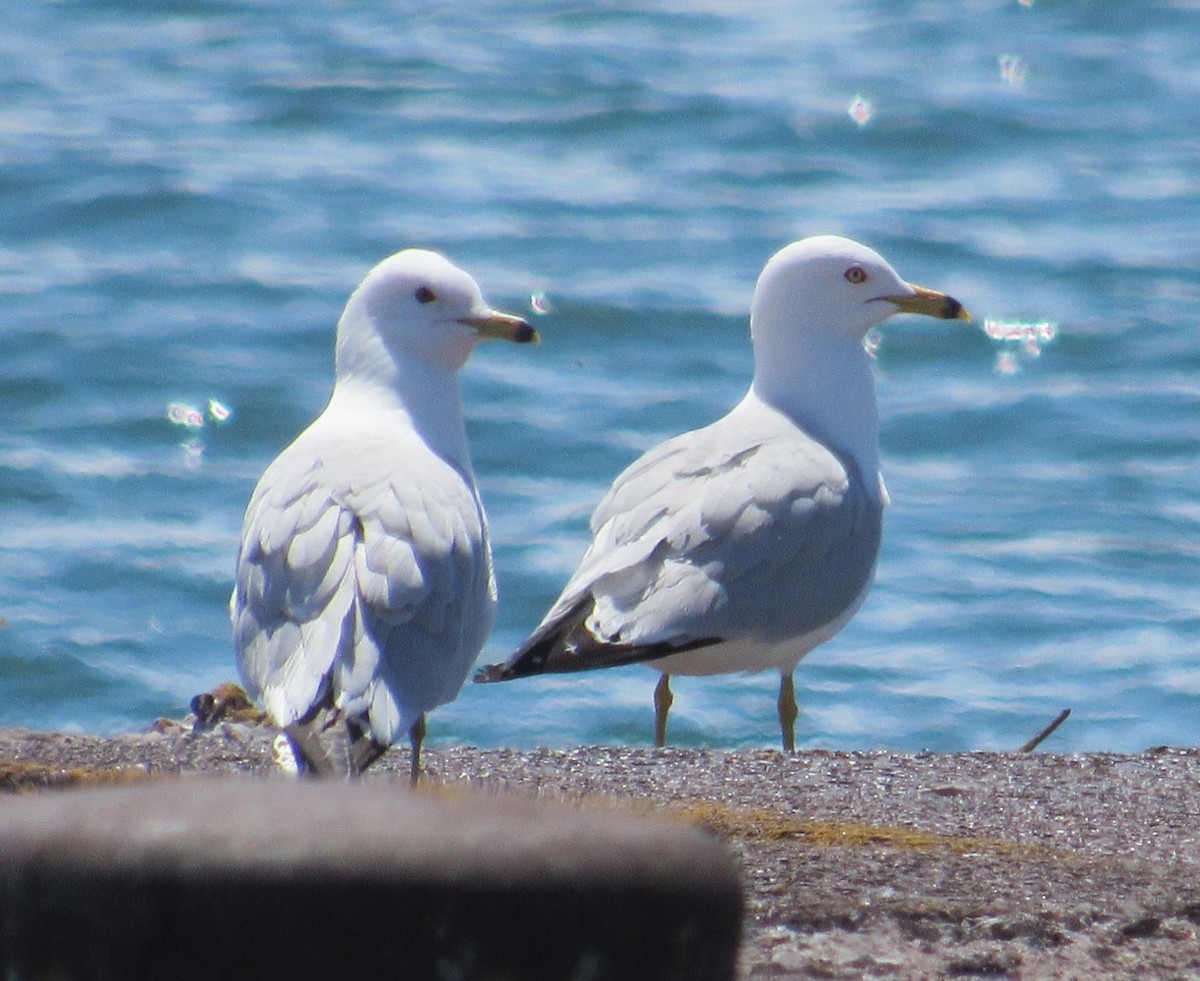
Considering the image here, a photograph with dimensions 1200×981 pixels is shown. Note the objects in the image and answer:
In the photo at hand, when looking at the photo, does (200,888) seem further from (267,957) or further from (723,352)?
(723,352)

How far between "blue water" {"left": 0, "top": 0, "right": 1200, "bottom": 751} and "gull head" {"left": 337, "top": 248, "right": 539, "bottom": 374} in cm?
267

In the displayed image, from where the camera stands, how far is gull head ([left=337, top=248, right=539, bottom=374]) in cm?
598

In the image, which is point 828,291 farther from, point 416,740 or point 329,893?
point 329,893

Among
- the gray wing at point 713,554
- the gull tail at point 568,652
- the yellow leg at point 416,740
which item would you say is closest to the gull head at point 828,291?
the gray wing at point 713,554

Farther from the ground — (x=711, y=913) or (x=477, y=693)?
(x=711, y=913)

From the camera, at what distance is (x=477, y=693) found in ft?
29.2

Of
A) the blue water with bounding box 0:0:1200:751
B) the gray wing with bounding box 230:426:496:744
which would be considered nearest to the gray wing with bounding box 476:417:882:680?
the gray wing with bounding box 230:426:496:744

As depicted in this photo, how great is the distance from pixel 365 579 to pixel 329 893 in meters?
2.69

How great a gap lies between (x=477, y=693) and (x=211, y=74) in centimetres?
793

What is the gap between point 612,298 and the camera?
41.3 ft

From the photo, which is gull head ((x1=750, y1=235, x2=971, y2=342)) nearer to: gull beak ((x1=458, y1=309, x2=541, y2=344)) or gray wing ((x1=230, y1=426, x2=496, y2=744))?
gull beak ((x1=458, y1=309, x2=541, y2=344))

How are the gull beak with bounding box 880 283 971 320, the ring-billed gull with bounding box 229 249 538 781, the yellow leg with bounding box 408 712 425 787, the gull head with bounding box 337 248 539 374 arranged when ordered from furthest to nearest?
the gull beak with bounding box 880 283 971 320
the gull head with bounding box 337 248 539 374
the yellow leg with bounding box 408 712 425 787
the ring-billed gull with bounding box 229 249 538 781

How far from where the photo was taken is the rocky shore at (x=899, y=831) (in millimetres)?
3324

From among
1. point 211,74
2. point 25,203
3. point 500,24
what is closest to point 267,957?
point 25,203
